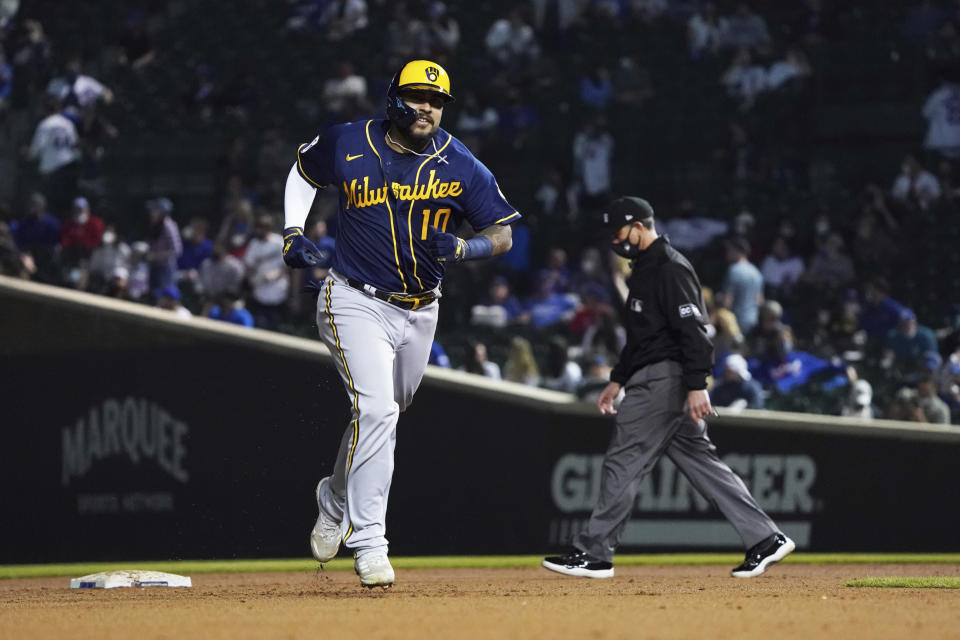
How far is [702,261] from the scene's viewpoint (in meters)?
16.4

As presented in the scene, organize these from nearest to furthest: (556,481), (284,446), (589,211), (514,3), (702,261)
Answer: (284,446), (556,481), (702,261), (589,211), (514,3)

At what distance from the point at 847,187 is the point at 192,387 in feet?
33.4

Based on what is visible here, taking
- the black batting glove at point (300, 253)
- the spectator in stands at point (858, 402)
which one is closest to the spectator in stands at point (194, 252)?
the spectator in stands at point (858, 402)

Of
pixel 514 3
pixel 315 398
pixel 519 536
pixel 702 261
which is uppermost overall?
pixel 514 3

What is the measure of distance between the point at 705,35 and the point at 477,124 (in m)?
3.16

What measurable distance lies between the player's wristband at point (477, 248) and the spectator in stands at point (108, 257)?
10744 millimetres

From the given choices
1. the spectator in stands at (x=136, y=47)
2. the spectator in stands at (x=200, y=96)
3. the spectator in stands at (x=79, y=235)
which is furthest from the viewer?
the spectator in stands at (x=136, y=47)

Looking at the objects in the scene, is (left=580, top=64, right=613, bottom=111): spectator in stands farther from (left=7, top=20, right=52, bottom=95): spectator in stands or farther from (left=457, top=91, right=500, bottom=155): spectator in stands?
(left=7, top=20, right=52, bottom=95): spectator in stands

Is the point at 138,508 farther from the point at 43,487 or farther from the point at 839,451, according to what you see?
the point at 839,451

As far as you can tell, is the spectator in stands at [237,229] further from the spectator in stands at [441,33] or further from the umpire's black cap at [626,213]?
the umpire's black cap at [626,213]

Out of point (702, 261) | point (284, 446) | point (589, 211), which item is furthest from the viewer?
point (589, 211)

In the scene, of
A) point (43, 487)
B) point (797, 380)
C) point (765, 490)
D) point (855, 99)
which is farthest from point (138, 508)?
point (855, 99)

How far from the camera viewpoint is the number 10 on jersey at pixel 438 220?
257 inches

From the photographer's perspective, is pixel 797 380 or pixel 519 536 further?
pixel 797 380
